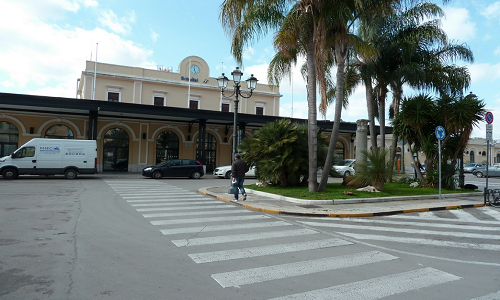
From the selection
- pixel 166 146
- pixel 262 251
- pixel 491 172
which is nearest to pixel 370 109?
pixel 262 251

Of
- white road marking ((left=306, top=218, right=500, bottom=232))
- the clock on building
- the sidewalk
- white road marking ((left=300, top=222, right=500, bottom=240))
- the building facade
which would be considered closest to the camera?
white road marking ((left=300, top=222, right=500, bottom=240))

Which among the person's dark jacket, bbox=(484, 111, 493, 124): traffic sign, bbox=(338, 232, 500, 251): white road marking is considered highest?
bbox=(484, 111, 493, 124): traffic sign

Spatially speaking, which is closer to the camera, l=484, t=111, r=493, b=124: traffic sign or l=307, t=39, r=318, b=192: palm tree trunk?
l=307, t=39, r=318, b=192: palm tree trunk

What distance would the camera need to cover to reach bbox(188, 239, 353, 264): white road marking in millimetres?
5582

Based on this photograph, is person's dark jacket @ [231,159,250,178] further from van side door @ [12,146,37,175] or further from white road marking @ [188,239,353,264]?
van side door @ [12,146,37,175]

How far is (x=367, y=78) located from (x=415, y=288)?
16.6 meters

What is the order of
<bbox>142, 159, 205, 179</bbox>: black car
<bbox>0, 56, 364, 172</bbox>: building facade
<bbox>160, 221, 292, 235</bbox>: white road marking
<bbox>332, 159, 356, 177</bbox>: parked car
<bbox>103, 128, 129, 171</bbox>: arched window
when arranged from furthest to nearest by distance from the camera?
<bbox>103, 128, 129, 171</bbox>: arched window, <bbox>332, 159, 356, 177</bbox>: parked car, <bbox>0, 56, 364, 172</bbox>: building facade, <bbox>142, 159, 205, 179</bbox>: black car, <bbox>160, 221, 292, 235</bbox>: white road marking

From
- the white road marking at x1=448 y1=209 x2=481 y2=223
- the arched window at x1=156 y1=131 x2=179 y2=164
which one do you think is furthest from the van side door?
the white road marking at x1=448 y1=209 x2=481 y2=223

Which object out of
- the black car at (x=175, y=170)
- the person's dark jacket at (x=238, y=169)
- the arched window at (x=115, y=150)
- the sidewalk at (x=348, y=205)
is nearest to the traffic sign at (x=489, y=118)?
the sidewalk at (x=348, y=205)

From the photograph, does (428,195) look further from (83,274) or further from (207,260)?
(83,274)

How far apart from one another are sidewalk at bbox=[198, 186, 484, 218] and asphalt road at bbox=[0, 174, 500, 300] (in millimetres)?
812

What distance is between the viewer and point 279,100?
40.2 metres

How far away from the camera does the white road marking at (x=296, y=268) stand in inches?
182

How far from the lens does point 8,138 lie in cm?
2556
